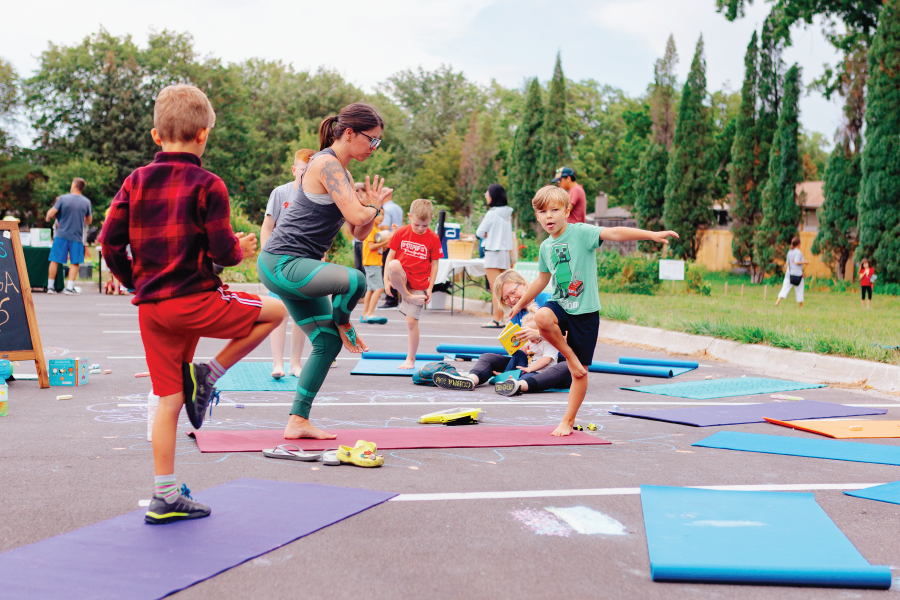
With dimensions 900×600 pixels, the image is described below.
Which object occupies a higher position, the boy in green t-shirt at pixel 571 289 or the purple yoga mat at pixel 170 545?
the boy in green t-shirt at pixel 571 289

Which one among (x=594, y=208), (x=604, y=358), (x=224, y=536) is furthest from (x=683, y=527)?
(x=594, y=208)

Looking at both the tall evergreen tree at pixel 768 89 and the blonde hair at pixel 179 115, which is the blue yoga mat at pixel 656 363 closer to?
the blonde hair at pixel 179 115

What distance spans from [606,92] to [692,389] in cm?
6630

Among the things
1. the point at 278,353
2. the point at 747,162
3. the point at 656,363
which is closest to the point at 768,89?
the point at 747,162

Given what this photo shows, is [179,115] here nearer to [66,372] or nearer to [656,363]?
[66,372]

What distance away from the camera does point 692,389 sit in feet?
23.7

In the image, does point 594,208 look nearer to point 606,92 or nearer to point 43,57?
point 606,92

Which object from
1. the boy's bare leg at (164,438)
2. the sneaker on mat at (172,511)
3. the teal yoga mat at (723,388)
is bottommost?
the teal yoga mat at (723,388)

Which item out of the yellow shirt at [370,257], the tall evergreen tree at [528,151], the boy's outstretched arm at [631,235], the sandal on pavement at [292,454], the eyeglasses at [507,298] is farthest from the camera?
the tall evergreen tree at [528,151]

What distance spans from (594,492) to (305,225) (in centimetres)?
220

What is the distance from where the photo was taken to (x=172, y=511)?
3092mm

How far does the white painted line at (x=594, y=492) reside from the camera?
3.61 meters

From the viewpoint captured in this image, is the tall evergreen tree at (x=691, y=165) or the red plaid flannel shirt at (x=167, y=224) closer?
the red plaid flannel shirt at (x=167, y=224)

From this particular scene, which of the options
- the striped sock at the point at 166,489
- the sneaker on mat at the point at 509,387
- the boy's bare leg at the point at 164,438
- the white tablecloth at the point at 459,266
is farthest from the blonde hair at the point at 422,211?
the white tablecloth at the point at 459,266
